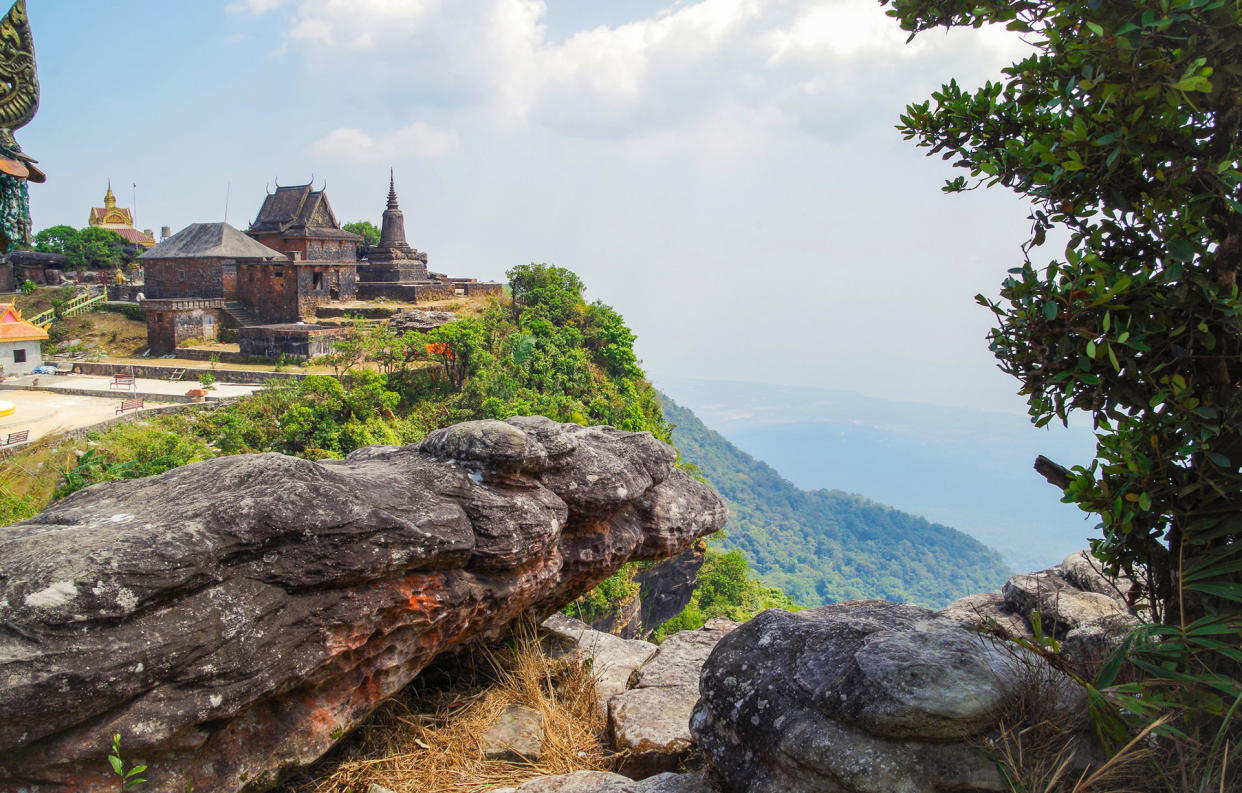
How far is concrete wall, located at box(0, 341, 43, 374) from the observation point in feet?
92.5

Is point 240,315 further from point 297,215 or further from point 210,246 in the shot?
point 297,215

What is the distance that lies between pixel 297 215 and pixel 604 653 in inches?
1610

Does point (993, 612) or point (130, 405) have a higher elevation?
point (130, 405)

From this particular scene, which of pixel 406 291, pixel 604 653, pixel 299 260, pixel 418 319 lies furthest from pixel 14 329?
pixel 604 653

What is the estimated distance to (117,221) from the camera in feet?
195

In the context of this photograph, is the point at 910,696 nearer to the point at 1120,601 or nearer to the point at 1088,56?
the point at 1088,56

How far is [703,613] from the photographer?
31.4 meters

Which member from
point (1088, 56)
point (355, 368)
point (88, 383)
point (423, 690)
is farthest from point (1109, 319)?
point (88, 383)

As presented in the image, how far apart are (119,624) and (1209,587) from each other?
5.71m

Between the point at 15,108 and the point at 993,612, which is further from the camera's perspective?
the point at 993,612

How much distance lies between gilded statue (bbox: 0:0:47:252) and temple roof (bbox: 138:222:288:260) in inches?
1316

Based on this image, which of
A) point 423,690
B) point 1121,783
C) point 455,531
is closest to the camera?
point 1121,783

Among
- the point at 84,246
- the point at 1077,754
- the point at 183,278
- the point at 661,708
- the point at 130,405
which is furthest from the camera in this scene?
the point at 84,246

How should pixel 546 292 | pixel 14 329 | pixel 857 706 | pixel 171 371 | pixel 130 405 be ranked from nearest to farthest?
1. pixel 857 706
2. pixel 130 405
3. pixel 14 329
4. pixel 171 371
5. pixel 546 292
